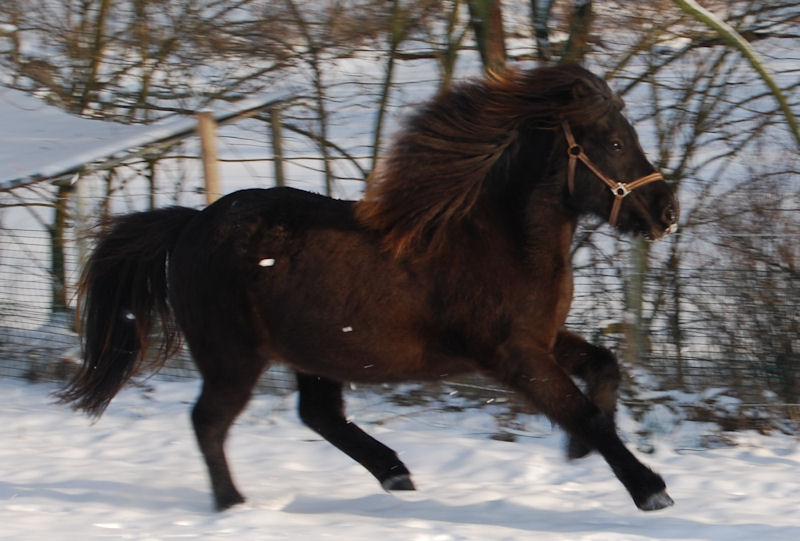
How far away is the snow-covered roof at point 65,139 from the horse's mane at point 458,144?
3.01m

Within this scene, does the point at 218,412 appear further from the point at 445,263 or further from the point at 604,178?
the point at 604,178

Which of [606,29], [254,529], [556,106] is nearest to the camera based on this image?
[254,529]

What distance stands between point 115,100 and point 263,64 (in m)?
1.60

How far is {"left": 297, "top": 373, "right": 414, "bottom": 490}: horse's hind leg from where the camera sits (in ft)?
15.1

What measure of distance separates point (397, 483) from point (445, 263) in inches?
45.7

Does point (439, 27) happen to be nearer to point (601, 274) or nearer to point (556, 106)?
point (601, 274)

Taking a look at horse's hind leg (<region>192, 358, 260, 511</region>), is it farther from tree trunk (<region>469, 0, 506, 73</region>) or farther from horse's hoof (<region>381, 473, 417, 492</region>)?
tree trunk (<region>469, 0, 506, 73</region>)

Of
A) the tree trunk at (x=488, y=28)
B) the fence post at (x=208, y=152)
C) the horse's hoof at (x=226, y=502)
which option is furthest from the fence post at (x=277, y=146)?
the horse's hoof at (x=226, y=502)

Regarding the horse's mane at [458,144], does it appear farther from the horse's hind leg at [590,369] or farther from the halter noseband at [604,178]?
the horse's hind leg at [590,369]

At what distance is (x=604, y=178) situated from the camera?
409cm

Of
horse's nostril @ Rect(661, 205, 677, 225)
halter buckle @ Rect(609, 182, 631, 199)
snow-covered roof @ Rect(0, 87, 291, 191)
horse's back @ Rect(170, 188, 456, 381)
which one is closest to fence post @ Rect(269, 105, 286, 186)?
snow-covered roof @ Rect(0, 87, 291, 191)

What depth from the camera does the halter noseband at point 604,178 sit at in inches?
160

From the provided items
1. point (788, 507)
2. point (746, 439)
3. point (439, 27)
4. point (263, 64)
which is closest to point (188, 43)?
point (263, 64)

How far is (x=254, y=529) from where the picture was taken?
3.87 m
